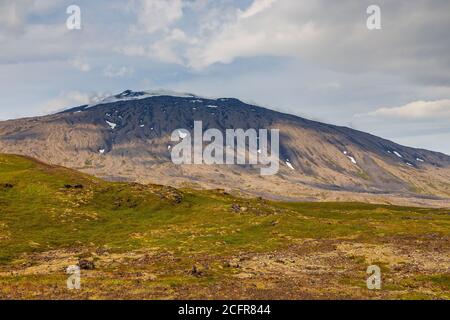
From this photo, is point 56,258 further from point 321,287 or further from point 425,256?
point 425,256

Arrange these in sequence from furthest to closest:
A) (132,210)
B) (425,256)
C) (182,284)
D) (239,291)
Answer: (132,210), (425,256), (182,284), (239,291)

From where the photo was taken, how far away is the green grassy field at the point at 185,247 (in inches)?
1850

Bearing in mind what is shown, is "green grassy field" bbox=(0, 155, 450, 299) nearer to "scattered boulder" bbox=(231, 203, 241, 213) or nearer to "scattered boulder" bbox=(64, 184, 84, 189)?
"scattered boulder" bbox=(231, 203, 241, 213)

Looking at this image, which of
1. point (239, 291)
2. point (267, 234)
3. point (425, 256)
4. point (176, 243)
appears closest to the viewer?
point (239, 291)

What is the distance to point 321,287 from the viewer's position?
48750mm

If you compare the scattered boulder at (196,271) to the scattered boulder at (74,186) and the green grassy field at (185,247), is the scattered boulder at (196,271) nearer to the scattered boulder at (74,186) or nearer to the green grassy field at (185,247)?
the green grassy field at (185,247)

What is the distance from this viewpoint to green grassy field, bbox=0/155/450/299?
47000mm

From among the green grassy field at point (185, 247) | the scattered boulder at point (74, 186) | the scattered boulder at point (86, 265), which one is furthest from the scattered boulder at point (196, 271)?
the scattered boulder at point (74, 186)

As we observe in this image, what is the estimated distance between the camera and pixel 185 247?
8356 centimetres

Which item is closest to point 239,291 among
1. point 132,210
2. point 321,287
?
point 321,287

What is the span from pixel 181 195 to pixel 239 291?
94.0 m

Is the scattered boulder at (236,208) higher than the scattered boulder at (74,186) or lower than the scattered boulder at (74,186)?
lower

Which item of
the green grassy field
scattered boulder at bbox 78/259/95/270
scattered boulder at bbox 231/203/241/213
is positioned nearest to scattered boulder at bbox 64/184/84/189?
the green grassy field
